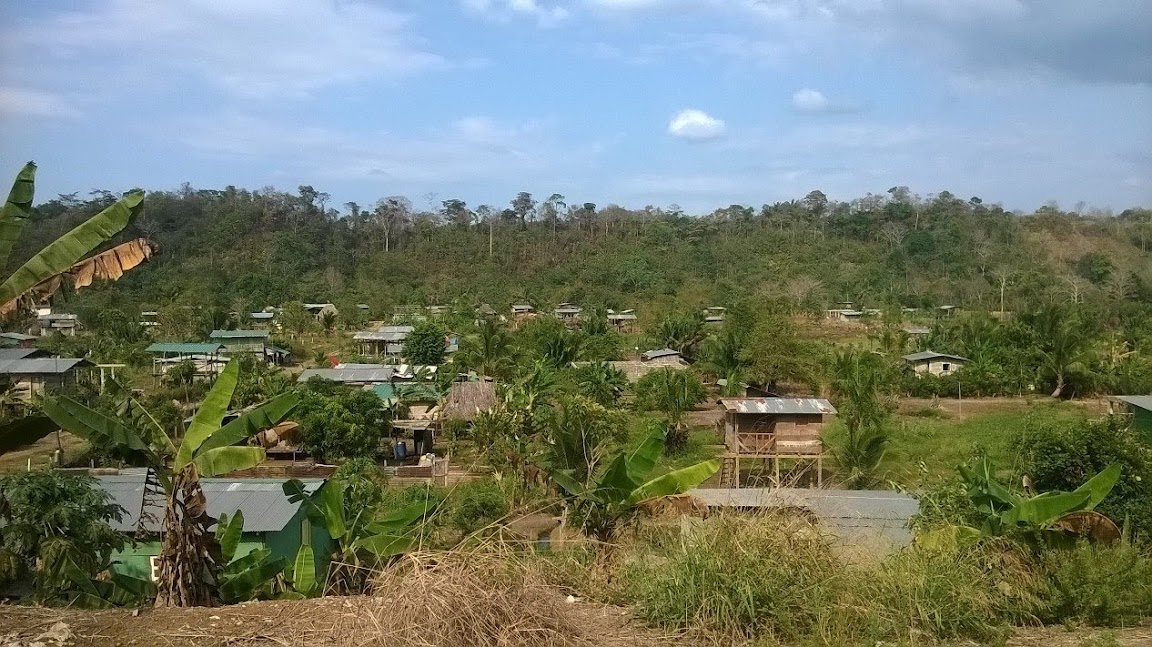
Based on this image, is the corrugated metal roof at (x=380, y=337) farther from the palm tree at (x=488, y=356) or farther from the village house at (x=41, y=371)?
the village house at (x=41, y=371)

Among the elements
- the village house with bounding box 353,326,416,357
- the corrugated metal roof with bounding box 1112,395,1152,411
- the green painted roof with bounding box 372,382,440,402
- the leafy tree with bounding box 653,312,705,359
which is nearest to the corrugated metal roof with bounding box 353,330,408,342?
the village house with bounding box 353,326,416,357

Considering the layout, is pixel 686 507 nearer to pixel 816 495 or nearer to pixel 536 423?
pixel 816 495

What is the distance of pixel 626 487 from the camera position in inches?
254

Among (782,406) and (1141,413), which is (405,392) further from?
(1141,413)

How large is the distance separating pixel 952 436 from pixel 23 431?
756 inches

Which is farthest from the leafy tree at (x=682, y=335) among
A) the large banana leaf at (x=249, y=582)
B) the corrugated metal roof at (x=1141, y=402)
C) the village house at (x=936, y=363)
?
the large banana leaf at (x=249, y=582)

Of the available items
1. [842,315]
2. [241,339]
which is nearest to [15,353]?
[241,339]

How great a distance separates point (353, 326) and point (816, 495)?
3891 centimetres

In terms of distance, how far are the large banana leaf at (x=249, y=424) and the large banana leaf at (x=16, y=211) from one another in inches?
67.1

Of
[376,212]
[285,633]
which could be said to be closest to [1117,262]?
[376,212]

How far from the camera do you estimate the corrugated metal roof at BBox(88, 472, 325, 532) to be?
1005cm

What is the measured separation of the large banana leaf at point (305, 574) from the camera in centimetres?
616

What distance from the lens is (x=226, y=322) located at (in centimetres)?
3612

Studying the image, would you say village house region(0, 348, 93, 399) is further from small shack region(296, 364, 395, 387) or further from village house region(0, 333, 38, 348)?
small shack region(296, 364, 395, 387)
